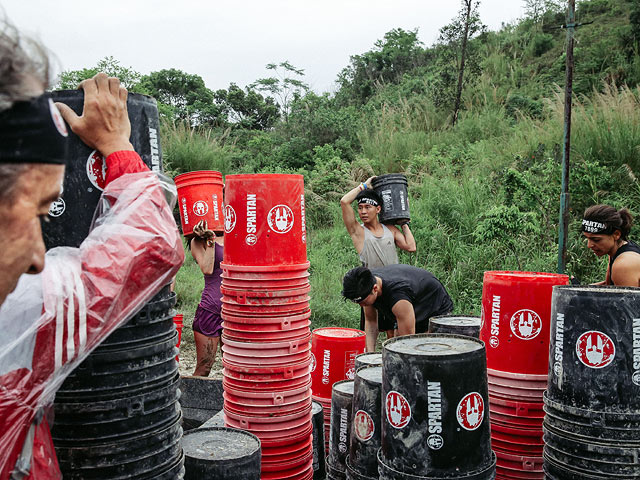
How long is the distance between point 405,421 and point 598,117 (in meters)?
8.27

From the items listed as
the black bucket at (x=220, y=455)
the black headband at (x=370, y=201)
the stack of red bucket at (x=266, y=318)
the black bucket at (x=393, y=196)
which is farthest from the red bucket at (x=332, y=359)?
the black headband at (x=370, y=201)

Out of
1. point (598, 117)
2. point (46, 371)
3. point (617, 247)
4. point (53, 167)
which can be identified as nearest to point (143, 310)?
point (46, 371)

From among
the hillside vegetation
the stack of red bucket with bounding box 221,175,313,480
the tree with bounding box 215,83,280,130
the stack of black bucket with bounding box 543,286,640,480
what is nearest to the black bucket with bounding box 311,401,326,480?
the stack of red bucket with bounding box 221,175,313,480

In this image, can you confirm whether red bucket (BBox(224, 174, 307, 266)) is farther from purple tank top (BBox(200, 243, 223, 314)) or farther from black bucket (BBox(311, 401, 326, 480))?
purple tank top (BBox(200, 243, 223, 314))

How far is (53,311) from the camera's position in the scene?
47.7 inches

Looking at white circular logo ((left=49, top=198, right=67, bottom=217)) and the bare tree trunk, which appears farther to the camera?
the bare tree trunk

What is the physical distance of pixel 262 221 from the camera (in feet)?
9.87

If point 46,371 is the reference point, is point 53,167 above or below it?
above

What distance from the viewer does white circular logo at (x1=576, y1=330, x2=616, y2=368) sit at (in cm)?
232

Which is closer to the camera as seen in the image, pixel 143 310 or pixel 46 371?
pixel 46 371

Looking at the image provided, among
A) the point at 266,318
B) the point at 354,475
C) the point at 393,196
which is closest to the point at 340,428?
the point at 354,475

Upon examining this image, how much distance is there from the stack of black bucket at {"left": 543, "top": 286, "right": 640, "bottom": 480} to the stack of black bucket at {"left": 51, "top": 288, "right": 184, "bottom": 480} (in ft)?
5.77

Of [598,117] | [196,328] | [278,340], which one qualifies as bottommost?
[196,328]

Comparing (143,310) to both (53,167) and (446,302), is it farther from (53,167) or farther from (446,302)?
(446,302)
